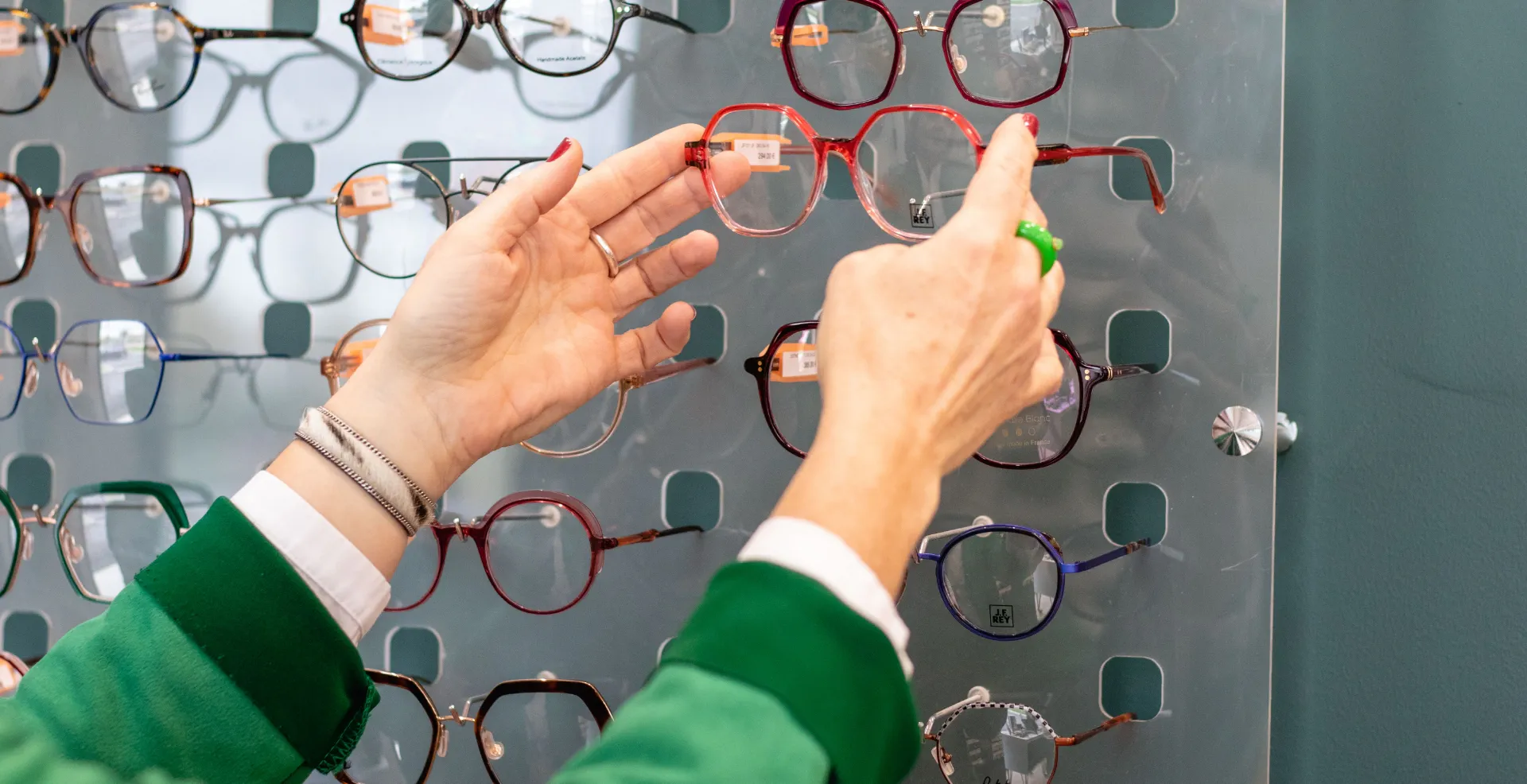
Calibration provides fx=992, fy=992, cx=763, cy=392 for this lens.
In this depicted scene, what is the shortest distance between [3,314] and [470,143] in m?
0.63

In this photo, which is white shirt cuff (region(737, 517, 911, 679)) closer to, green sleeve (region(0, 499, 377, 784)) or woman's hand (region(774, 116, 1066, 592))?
woman's hand (region(774, 116, 1066, 592))

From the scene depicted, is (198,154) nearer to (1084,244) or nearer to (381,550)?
(381,550)

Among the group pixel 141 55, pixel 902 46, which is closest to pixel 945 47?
pixel 902 46

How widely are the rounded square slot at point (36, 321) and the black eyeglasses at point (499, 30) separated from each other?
520 millimetres

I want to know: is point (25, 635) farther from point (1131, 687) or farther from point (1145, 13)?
point (1145, 13)

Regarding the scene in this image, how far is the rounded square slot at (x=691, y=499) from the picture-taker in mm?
979

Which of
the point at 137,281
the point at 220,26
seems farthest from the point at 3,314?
the point at 220,26

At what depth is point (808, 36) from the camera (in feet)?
2.94

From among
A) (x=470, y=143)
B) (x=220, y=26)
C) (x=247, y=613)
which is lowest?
(x=247, y=613)

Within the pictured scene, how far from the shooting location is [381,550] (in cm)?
77

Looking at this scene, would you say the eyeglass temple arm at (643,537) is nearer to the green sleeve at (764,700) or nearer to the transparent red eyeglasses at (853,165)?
the transparent red eyeglasses at (853,165)

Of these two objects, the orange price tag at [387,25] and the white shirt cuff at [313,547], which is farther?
the orange price tag at [387,25]

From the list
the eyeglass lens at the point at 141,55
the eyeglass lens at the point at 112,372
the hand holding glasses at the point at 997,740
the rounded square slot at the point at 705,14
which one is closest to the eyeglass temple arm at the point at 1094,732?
the hand holding glasses at the point at 997,740

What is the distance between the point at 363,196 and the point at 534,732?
571mm
